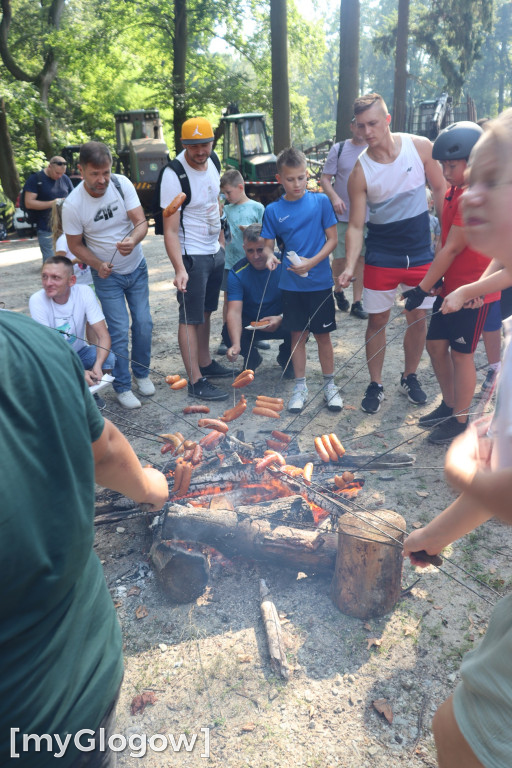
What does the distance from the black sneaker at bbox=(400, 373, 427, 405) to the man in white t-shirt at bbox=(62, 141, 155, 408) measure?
2482mm

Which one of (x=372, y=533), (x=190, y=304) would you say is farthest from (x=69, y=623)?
(x=190, y=304)

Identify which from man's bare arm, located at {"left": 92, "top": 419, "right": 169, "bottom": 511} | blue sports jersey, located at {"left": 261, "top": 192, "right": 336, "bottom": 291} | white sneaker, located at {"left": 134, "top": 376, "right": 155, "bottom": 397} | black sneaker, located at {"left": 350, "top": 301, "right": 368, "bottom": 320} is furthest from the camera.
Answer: black sneaker, located at {"left": 350, "top": 301, "right": 368, "bottom": 320}

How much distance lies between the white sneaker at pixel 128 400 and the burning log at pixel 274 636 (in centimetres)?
276

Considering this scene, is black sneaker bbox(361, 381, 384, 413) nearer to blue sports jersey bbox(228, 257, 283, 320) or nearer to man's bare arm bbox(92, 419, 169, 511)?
blue sports jersey bbox(228, 257, 283, 320)

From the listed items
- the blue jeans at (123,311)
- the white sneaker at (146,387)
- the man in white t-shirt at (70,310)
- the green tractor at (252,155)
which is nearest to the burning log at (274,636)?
the man in white t-shirt at (70,310)

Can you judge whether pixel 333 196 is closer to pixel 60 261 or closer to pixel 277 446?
pixel 60 261

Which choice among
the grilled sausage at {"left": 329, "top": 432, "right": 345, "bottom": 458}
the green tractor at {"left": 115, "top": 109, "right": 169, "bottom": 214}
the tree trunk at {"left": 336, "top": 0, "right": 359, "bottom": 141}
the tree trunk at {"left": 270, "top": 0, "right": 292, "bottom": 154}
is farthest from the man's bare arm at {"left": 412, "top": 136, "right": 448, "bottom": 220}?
the green tractor at {"left": 115, "top": 109, "right": 169, "bottom": 214}

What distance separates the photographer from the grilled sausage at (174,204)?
469 cm

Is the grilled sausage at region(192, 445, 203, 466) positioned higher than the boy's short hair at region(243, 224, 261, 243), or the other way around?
the boy's short hair at region(243, 224, 261, 243)

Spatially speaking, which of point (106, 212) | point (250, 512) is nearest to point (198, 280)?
point (106, 212)

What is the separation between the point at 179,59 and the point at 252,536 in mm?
23301

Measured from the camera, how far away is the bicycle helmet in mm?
3707

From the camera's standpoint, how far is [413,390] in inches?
197

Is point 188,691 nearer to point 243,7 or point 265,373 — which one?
point 265,373
